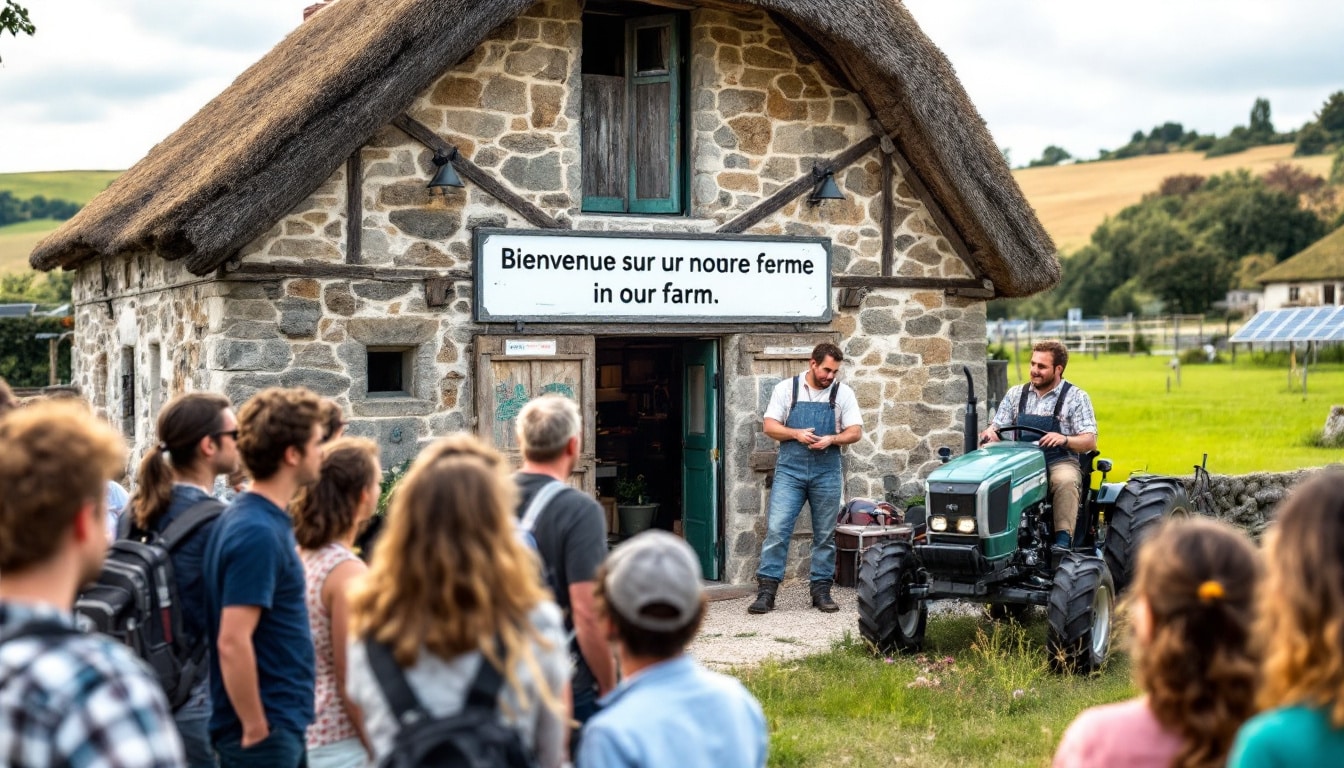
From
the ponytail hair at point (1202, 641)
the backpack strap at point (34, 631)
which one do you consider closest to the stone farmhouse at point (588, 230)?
the backpack strap at point (34, 631)

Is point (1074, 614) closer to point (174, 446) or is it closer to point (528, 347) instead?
point (528, 347)

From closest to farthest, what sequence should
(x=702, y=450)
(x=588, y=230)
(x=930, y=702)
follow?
1. (x=930, y=702)
2. (x=588, y=230)
3. (x=702, y=450)

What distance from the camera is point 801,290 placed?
36.7 ft

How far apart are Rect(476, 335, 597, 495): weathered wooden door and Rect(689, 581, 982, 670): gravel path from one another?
1.45m

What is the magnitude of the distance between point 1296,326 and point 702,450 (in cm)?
2155

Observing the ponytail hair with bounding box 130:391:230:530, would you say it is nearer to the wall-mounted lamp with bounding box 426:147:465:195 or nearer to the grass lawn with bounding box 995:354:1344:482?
the wall-mounted lamp with bounding box 426:147:465:195

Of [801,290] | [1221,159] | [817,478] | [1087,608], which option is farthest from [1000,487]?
[1221,159]

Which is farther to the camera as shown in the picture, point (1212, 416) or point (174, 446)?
point (1212, 416)

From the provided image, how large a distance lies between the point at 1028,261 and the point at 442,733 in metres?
9.68

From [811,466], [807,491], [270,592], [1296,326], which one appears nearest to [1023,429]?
[811,466]

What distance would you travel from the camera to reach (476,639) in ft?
9.36

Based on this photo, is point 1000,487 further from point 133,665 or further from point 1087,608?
point 133,665

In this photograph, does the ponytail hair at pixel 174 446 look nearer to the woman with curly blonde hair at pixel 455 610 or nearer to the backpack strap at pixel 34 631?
the woman with curly blonde hair at pixel 455 610

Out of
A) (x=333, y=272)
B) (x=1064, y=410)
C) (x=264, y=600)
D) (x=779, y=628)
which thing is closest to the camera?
(x=264, y=600)
